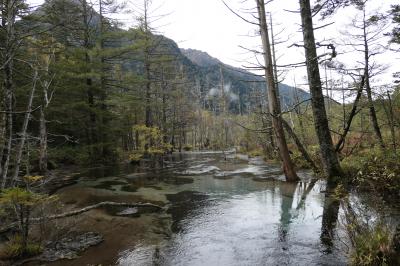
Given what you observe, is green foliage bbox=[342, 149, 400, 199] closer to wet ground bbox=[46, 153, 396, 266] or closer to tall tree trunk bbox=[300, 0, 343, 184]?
wet ground bbox=[46, 153, 396, 266]

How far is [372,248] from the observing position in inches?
148

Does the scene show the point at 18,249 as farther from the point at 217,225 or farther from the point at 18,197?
the point at 217,225

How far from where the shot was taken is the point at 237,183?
39.7 ft

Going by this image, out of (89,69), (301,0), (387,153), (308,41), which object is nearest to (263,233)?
(387,153)

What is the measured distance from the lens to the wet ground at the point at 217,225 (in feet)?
16.3

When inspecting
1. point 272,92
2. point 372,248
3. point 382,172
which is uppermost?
point 272,92

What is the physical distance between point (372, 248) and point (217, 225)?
3476 millimetres

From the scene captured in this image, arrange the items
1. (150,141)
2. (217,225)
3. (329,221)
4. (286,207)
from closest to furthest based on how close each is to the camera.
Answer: (329,221) → (217,225) → (286,207) → (150,141)

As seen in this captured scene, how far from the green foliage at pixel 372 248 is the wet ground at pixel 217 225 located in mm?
229

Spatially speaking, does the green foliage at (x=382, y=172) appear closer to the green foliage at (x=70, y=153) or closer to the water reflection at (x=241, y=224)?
the water reflection at (x=241, y=224)

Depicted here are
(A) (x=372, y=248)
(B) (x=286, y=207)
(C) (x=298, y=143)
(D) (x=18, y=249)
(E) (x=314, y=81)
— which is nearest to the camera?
(A) (x=372, y=248)

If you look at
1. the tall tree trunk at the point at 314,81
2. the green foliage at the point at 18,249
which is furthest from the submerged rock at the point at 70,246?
the tall tree trunk at the point at 314,81

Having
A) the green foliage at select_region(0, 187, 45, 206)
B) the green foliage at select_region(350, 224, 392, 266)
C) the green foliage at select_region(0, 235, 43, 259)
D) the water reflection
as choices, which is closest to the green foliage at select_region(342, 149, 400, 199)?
the water reflection

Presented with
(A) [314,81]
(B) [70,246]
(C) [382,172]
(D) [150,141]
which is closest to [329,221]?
(C) [382,172]
